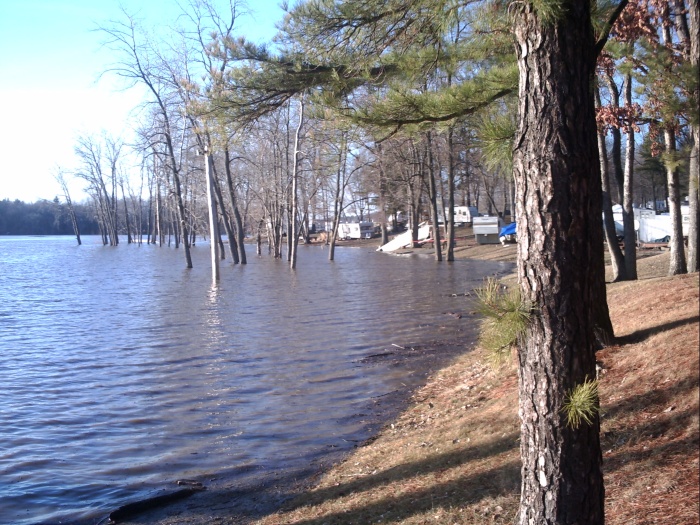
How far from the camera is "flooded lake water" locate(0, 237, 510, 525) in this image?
785cm

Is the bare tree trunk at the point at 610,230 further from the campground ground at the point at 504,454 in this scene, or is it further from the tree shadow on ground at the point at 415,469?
the tree shadow on ground at the point at 415,469

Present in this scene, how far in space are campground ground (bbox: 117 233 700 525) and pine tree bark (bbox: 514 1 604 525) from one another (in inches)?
25.1

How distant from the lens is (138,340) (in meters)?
16.7

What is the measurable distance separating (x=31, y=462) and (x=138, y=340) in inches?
337

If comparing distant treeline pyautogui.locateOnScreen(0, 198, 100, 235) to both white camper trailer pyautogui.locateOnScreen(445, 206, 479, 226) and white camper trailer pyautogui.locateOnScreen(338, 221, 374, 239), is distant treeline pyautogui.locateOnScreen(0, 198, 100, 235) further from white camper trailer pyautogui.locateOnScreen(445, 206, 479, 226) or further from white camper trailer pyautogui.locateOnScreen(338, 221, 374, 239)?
white camper trailer pyautogui.locateOnScreen(445, 206, 479, 226)

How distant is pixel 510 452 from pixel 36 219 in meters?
173

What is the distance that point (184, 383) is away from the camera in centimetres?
1202

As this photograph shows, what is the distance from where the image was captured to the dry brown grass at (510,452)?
4594 millimetres

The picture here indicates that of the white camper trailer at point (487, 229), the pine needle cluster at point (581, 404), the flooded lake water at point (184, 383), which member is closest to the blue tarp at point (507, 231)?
the white camper trailer at point (487, 229)

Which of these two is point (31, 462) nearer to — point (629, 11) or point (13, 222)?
point (629, 11)

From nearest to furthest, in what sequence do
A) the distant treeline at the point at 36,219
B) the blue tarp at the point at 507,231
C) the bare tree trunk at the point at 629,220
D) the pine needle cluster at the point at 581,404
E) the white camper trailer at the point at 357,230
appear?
the pine needle cluster at the point at 581,404
the bare tree trunk at the point at 629,220
the blue tarp at the point at 507,231
the white camper trailer at the point at 357,230
the distant treeline at the point at 36,219

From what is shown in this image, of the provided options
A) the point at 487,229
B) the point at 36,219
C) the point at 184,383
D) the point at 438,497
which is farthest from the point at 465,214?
the point at 36,219

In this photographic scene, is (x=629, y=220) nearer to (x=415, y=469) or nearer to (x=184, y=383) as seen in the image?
(x=184, y=383)

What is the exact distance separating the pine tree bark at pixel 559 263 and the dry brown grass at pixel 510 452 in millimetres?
796
